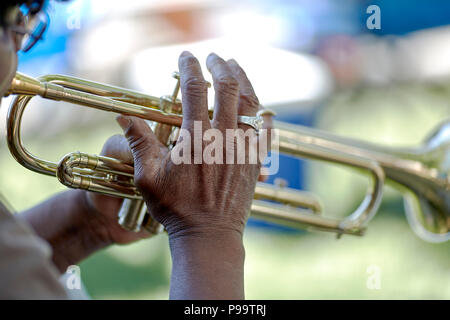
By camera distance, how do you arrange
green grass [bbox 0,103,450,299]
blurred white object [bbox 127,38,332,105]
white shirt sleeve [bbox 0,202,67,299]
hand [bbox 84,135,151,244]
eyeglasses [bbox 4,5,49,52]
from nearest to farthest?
white shirt sleeve [bbox 0,202,67,299]
eyeglasses [bbox 4,5,49,52]
hand [bbox 84,135,151,244]
green grass [bbox 0,103,450,299]
blurred white object [bbox 127,38,332,105]

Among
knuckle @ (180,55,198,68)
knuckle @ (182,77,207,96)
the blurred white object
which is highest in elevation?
the blurred white object

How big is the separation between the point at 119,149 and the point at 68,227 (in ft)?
1.07

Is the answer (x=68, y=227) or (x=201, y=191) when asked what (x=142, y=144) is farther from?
(x=68, y=227)

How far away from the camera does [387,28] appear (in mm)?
3266

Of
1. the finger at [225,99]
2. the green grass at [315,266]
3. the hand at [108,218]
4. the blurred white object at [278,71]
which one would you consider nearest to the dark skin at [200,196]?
the finger at [225,99]

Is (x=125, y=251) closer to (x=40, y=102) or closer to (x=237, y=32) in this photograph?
(x=40, y=102)

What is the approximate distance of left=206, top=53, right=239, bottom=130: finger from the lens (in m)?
0.92

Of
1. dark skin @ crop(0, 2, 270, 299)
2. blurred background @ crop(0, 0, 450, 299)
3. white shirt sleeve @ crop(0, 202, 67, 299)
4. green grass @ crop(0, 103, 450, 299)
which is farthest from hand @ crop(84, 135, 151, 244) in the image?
green grass @ crop(0, 103, 450, 299)

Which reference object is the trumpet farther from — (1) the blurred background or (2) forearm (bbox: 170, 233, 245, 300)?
(1) the blurred background

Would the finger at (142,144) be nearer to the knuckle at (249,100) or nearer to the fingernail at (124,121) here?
the fingernail at (124,121)

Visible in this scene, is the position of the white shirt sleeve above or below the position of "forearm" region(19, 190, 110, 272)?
below

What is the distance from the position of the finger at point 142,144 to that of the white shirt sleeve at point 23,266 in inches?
10.2

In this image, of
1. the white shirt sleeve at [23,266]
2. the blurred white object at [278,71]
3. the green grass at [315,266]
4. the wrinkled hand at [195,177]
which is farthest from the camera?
the blurred white object at [278,71]

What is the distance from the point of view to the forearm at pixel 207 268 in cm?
81
